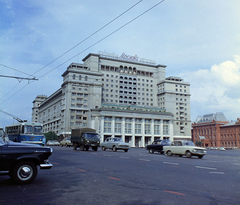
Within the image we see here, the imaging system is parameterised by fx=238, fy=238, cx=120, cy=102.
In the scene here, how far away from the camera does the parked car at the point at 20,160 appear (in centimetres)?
675

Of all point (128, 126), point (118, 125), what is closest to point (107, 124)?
point (118, 125)

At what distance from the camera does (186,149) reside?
21.0 metres

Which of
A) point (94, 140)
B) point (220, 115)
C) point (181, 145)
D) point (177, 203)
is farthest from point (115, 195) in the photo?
point (220, 115)

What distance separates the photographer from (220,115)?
13688cm

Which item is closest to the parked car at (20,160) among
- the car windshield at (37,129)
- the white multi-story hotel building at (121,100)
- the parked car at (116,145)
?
the car windshield at (37,129)

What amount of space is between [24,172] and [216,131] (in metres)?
133

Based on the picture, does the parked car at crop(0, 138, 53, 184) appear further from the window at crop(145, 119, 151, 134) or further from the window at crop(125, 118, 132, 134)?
the window at crop(145, 119, 151, 134)

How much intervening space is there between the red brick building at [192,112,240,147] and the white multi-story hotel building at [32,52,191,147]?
19.0 m

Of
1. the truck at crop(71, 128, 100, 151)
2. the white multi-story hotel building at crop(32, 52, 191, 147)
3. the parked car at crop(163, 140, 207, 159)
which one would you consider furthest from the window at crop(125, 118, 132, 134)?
the parked car at crop(163, 140, 207, 159)

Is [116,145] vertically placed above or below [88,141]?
below

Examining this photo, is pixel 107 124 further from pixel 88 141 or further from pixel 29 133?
pixel 29 133

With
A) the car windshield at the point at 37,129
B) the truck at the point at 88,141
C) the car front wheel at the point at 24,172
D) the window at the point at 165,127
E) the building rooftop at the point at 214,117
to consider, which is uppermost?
the building rooftop at the point at 214,117

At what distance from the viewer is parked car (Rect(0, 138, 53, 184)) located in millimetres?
6754

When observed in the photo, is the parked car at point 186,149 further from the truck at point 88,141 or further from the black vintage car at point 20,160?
the black vintage car at point 20,160
